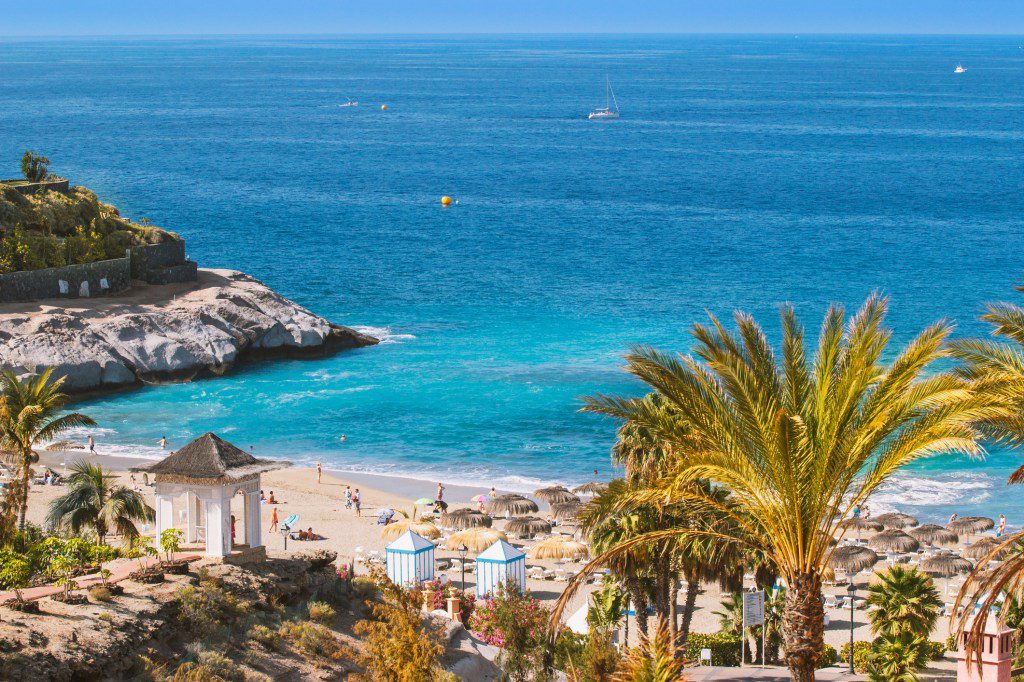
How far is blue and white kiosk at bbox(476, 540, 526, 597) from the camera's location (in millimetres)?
31047

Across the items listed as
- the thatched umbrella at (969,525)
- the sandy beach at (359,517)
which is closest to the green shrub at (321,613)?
the sandy beach at (359,517)

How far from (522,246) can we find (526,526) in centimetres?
5930

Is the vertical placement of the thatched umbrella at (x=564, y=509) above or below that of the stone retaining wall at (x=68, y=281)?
below

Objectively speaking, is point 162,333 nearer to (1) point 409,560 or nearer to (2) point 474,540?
(2) point 474,540

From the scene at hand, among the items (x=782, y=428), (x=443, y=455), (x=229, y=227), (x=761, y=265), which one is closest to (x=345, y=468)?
(x=443, y=455)

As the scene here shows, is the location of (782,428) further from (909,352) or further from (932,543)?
(932,543)

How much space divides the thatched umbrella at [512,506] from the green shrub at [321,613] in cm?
1907

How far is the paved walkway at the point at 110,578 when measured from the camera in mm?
19719

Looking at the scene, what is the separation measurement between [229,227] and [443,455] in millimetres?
59763

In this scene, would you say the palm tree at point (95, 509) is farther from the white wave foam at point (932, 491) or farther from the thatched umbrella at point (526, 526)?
the white wave foam at point (932, 491)

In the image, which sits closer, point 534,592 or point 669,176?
point 534,592

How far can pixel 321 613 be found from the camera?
2255 centimetres

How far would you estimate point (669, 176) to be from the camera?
13462cm

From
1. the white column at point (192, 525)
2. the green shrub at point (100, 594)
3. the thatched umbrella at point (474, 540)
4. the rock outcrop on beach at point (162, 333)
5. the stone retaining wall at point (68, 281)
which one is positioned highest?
the stone retaining wall at point (68, 281)
